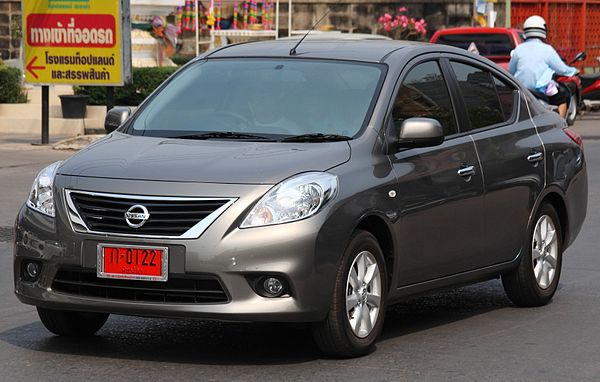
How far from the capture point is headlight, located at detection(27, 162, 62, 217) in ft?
23.2

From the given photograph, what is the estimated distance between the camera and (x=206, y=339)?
301 inches

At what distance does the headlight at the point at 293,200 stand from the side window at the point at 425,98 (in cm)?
102

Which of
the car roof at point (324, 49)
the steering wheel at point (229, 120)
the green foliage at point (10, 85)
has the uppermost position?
the car roof at point (324, 49)

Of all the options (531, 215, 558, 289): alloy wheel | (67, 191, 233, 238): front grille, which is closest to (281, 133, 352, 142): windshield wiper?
(67, 191, 233, 238): front grille

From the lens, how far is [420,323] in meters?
8.21

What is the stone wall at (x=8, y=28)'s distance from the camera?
38206 mm

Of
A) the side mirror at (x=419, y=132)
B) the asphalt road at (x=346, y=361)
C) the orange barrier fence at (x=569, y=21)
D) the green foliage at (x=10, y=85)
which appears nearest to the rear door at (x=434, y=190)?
the side mirror at (x=419, y=132)

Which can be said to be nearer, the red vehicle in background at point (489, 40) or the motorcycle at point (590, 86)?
the red vehicle in background at point (489, 40)

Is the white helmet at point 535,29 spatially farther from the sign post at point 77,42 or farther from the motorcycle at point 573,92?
the motorcycle at point 573,92

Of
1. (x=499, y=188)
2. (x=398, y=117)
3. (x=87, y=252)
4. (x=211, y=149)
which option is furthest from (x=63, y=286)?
(x=499, y=188)

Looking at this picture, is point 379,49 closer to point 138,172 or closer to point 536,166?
point 536,166

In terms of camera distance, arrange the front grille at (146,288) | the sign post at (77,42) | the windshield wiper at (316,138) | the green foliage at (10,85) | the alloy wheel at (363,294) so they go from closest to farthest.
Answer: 1. the front grille at (146,288)
2. the alloy wheel at (363,294)
3. the windshield wiper at (316,138)
4. the sign post at (77,42)
5. the green foliage at (10,85)

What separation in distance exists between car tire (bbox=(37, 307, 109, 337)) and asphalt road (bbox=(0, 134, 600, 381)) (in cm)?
5

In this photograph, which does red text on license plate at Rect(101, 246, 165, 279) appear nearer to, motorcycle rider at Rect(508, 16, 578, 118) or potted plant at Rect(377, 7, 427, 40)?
motorcycle rider at Rect(508, 16, 578, 118)
